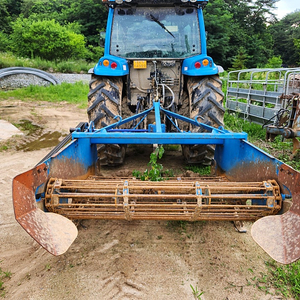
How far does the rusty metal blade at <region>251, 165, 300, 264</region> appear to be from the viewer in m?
1.52

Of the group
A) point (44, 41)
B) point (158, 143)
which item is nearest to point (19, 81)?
point (44, 41)

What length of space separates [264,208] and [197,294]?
69 centimetres

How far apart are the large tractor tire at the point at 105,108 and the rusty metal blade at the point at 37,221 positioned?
161cm

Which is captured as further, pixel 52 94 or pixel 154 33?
pixel 52 94

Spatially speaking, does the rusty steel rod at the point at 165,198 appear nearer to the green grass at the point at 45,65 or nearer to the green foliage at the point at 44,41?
the green grass at the point at 45,65

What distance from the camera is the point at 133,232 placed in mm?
2410

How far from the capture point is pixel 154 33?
3.61 meters

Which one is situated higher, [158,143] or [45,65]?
[45,65]

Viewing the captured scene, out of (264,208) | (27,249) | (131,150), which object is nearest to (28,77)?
(131,150)

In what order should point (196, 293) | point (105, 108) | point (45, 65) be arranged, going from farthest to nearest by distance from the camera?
point (45, 65) < point (105, 108) < point (196, 293)

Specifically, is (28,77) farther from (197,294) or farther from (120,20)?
(197,294)

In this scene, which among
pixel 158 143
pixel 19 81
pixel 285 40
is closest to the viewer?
pixel 158 143

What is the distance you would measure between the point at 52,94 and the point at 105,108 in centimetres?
924

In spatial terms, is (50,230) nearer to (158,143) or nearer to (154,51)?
(158,143)
